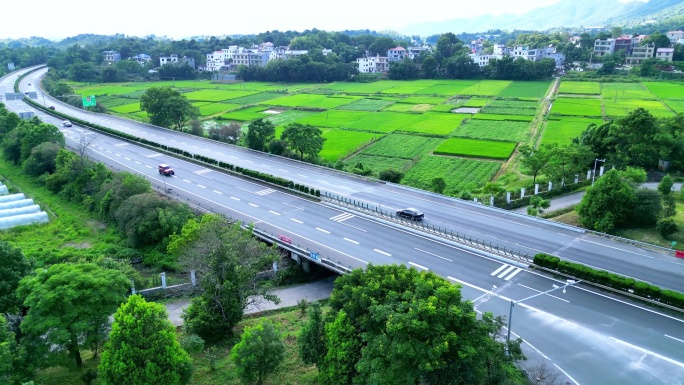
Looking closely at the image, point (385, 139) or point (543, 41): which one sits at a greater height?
point (543, 41)

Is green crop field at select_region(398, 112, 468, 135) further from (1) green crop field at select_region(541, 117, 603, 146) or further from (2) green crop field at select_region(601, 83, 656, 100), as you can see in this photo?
(2) green crop field at select_region(601, 83, 656, 100)

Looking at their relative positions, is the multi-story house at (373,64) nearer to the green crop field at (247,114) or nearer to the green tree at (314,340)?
the green crop field at (247,114)

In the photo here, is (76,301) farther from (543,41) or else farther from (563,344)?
(543,41)

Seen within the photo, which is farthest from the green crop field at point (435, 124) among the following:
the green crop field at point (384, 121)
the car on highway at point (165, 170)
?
the car on highway at point (165, 170)

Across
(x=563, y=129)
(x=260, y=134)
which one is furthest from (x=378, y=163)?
(x=563, y=129)

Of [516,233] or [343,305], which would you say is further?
[516,233]

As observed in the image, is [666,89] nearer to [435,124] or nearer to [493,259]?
[435,124]

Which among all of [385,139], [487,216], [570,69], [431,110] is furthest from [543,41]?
[487,216]
